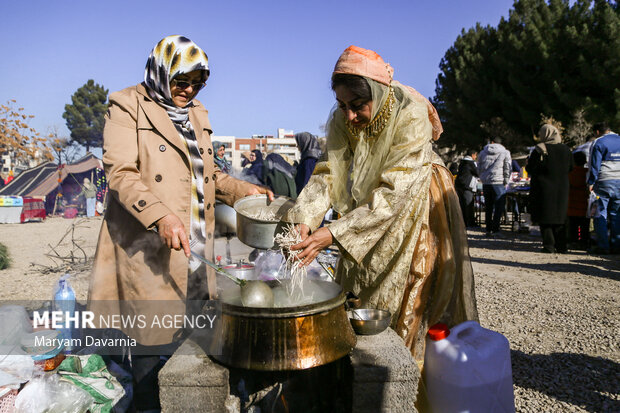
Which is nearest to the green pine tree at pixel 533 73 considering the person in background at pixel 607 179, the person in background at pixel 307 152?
the person in background at pixel 607 179

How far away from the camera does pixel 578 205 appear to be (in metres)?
8.36

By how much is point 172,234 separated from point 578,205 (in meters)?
8.94

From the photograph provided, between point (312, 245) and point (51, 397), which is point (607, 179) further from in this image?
point (51, 397)

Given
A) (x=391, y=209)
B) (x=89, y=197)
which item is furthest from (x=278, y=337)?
(x=89, y=197)

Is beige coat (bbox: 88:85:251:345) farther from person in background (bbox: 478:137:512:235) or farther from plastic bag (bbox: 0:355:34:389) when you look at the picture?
person in background (bbox: 478:137:512:235)

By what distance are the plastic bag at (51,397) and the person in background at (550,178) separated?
26.8 feet

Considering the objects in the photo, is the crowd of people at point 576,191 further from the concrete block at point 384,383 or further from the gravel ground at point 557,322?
the concrete block at point 384,383

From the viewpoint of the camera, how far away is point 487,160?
10.4 metres

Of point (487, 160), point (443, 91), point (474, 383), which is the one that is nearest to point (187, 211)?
point (474, 383)

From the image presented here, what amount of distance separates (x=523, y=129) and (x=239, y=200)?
25.2 metres

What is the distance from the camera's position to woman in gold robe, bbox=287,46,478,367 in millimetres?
2277

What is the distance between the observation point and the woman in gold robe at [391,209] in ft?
7.47

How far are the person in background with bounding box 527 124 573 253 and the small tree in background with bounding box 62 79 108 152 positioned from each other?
4802cm

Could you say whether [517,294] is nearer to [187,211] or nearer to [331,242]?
[331,242]
